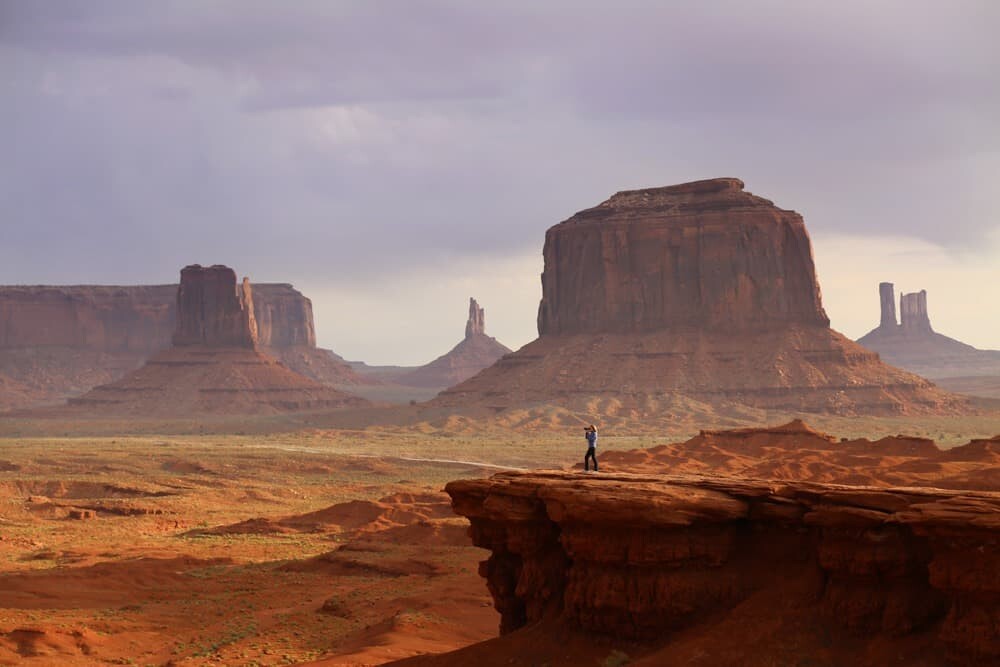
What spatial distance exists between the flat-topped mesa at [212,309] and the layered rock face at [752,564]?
439 ft

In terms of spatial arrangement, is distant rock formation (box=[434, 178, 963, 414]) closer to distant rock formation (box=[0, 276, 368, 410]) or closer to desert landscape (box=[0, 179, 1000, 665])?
desert landscape (box=[0, 179, 1000, 665])

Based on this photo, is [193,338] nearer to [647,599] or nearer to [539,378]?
[539,378]

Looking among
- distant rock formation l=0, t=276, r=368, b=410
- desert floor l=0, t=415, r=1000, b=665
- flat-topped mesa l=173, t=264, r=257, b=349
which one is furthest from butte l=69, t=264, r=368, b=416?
desert floor l=0, t=415, r=1000, b=665

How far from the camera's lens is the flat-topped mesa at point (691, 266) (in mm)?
106312

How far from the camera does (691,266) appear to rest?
A: 108 m

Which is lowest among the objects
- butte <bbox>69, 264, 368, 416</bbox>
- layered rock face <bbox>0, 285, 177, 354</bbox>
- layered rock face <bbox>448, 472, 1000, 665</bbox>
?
layered rock face <bbox>448, 472, 1000, 665</bbox>

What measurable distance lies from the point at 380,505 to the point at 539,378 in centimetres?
6804

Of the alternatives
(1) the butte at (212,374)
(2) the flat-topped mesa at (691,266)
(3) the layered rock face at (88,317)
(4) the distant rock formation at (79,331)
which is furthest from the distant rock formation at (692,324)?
(3) the layered rock face at (88,317)

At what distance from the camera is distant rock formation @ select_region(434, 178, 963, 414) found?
98.8 m

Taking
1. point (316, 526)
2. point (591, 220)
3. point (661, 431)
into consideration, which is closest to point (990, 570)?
point (316, 526)

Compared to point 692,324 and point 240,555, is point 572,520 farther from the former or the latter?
point 692,324

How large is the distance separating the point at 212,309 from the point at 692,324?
65.5 m

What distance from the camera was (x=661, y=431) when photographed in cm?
8650

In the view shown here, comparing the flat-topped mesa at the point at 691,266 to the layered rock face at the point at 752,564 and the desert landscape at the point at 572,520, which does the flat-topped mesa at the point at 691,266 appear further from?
the layered rock face at the point at 752,564
